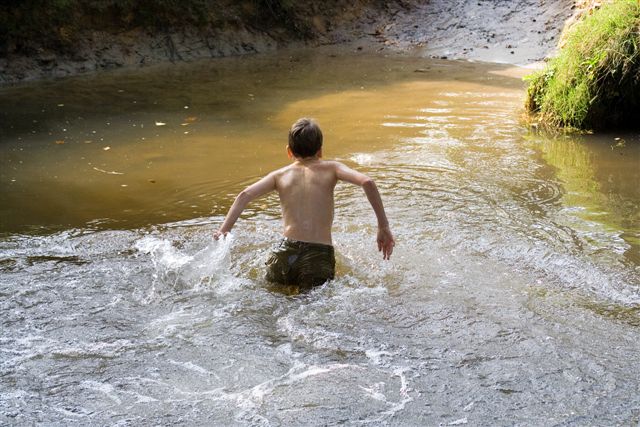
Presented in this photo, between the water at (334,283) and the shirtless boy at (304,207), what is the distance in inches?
5.7

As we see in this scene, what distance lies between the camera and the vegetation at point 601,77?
8391 mm

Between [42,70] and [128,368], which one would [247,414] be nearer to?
[128,368]

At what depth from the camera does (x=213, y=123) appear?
9297 millimetres

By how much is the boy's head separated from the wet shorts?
22.4 inches

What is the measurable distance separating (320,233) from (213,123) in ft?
15.4

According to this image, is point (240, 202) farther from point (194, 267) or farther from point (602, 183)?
point (602, 183)

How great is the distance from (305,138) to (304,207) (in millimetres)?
434

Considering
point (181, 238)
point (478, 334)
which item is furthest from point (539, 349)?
point (181, 238)

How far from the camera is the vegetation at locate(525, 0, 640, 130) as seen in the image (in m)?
8.39

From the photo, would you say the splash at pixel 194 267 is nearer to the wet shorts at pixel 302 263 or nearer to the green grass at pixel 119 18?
the wet shorts at pixel 302 263

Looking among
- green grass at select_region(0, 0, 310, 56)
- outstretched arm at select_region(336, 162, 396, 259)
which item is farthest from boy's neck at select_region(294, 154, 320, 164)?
green grass at select_region(0, 0, 310, 56)

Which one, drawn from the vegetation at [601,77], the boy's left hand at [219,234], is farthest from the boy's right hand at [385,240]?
the vegetation at [601,77]

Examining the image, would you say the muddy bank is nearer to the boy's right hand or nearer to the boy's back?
the boy's back

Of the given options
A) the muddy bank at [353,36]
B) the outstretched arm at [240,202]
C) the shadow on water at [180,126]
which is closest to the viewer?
the outstretched arm at [240,202]
